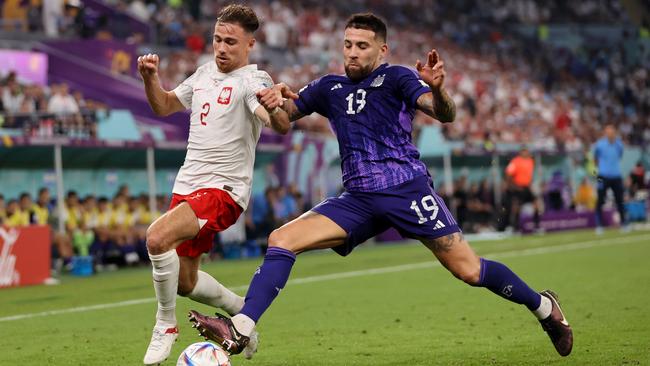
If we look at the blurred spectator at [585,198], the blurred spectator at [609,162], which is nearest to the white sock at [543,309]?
the blurred spectator at [609,162]

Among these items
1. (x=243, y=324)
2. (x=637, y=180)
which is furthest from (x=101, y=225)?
(x=637, y=180)

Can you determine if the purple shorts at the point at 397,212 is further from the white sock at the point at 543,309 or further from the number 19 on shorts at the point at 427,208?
the white sock at the point at 543,309

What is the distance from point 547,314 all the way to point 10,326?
556cm

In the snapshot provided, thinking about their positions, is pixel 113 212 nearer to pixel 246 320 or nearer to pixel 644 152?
pixel 246 320

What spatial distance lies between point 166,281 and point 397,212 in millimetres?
1672

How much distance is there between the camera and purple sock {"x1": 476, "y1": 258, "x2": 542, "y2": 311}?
7473mm

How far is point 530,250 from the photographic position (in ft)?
69.4

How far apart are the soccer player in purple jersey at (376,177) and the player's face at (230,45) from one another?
76 centimetres

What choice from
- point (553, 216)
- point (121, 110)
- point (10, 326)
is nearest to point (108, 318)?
point (10, 326)

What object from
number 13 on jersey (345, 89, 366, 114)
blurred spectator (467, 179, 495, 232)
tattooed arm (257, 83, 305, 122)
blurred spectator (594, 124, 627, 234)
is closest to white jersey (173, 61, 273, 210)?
tattooed arm (257, 83, 305, 122)

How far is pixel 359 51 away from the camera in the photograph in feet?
24.5

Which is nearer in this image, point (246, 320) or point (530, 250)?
point (246, 320)

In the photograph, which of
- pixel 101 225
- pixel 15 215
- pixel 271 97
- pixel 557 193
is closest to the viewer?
pixel 271 97

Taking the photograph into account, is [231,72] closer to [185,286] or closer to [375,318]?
[185,286]
